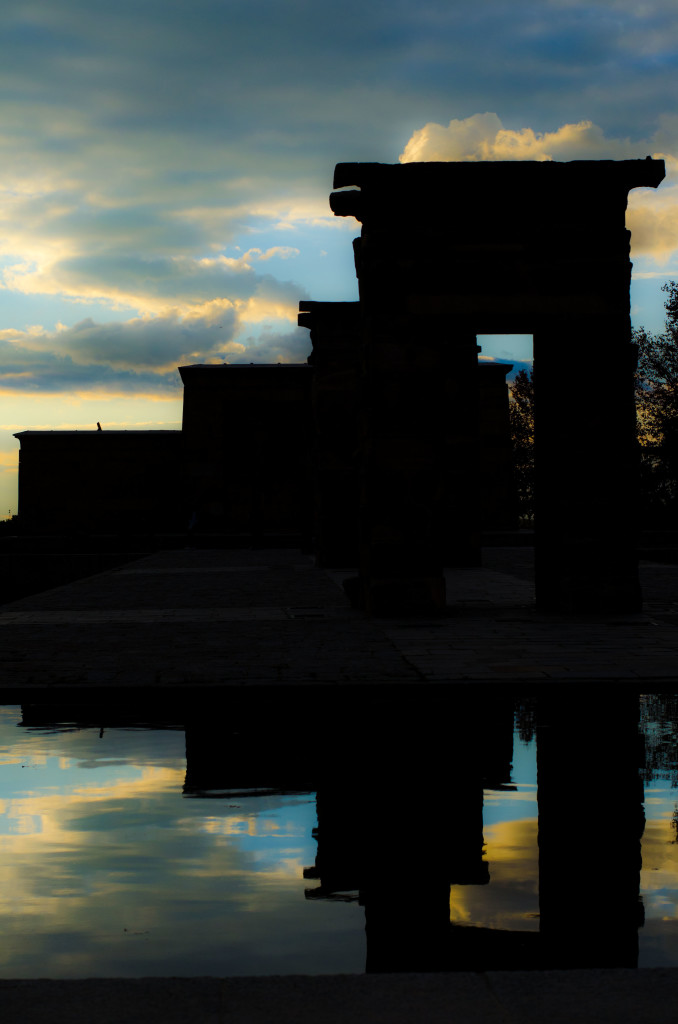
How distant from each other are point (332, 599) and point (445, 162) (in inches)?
244

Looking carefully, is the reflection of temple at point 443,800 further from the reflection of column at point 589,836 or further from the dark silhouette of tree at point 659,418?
the dark silhouette of tree at point 659,418

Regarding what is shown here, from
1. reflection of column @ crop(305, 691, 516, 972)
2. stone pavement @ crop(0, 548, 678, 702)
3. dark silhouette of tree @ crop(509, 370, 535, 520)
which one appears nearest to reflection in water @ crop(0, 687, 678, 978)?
reflection of column @ crop(305, 691, 516, 972)

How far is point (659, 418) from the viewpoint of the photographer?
1934 inches

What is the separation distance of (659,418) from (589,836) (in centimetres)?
4656

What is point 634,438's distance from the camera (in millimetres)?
13898

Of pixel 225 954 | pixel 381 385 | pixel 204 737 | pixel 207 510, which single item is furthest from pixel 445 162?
pixel 207 510

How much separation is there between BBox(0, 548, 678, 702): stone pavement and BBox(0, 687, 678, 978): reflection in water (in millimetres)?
1650

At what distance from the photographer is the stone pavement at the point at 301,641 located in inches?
347

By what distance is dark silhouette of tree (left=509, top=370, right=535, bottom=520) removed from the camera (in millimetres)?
59656

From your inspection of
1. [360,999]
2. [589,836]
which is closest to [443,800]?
[589,836]

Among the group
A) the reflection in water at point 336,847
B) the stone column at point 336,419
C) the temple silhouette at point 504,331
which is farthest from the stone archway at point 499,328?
the stone column at point 336,419

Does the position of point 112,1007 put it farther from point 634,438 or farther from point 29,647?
point 634,438

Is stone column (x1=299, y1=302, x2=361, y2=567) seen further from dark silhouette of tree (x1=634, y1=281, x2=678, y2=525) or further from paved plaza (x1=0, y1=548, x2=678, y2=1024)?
dark silhouette of tree (x1=634, y1=281, x2=678, y2=525)

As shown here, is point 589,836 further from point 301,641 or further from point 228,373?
point 228,373
